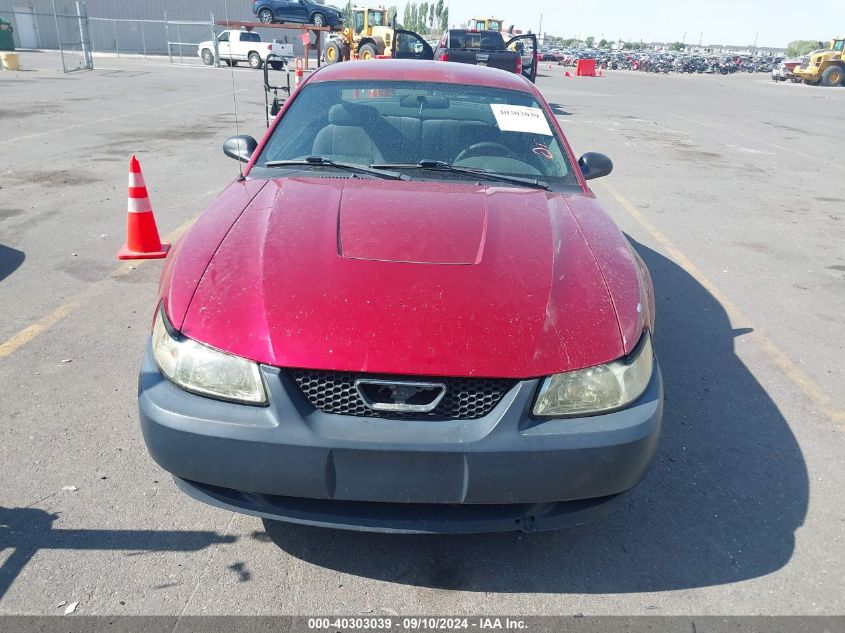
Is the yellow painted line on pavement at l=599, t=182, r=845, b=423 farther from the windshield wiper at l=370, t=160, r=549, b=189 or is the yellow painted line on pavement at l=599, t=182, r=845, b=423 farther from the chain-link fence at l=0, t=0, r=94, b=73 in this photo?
the chain-link fence at l=0, t=0, r=94, b=73

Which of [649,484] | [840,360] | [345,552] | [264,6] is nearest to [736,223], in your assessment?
[840,360]

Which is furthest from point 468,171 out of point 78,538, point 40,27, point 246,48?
point 40,27

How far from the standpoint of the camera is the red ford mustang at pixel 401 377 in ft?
6.49

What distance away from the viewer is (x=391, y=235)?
101 inches

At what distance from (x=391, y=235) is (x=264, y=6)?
1407 inches

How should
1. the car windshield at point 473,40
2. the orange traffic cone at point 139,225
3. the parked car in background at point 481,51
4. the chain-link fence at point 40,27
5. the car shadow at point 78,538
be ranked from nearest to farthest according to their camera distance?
the car shadow at point 78,538
the orange traffic cone at point 139,225
the parked car in background at point 481,51
the car windshield at point 473,40
the chain-link fence at point 40,27

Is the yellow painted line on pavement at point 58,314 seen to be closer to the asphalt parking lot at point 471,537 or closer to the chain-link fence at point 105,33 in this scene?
the asphalt parking lot at point 471,537

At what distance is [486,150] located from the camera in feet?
11.5

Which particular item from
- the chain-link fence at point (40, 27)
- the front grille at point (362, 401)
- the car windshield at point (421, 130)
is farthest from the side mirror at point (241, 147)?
the chain-link fence at point (40, 27)

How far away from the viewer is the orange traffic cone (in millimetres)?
5305

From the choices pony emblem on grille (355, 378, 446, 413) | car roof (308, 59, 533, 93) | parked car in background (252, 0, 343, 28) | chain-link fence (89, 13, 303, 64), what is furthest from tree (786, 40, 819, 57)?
pony emblem on grille (355, 378, 446, 413)

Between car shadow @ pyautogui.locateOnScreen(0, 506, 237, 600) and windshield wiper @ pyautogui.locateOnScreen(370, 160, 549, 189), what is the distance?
1890 mm

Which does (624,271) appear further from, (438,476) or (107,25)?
(107,25)

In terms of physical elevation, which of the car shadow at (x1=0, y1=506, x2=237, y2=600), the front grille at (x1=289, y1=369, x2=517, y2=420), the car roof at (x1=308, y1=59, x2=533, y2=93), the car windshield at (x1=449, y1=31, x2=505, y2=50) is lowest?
the car shadow at (x1=0, y1=506, x2=237, y2=600)
